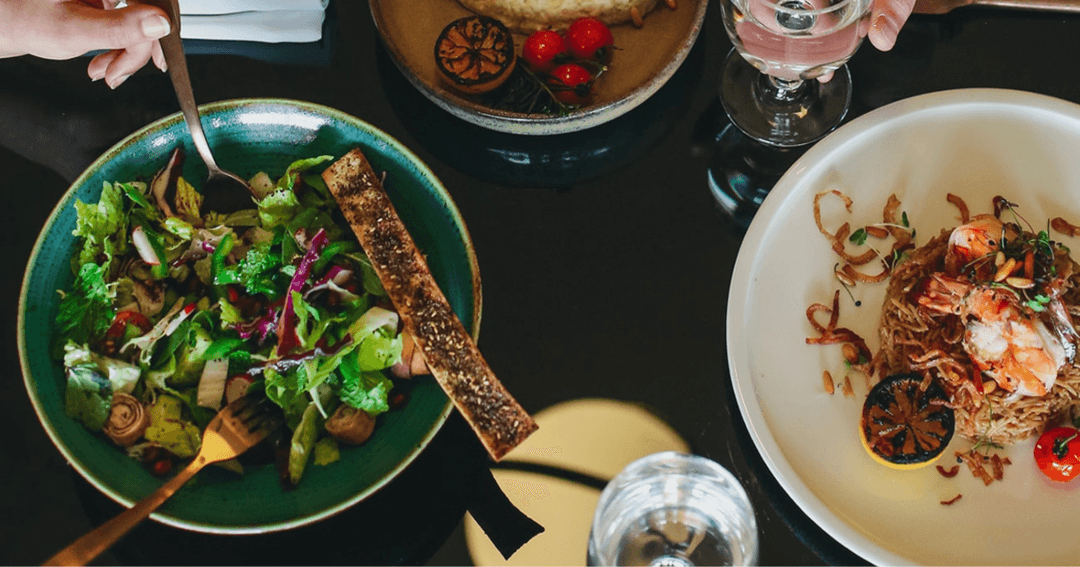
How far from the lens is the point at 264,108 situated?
4.72 ft

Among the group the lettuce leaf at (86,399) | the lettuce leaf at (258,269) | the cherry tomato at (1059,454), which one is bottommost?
the cherry tomato at (1059,454)

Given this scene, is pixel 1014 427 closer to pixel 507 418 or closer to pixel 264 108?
pixel 507 418

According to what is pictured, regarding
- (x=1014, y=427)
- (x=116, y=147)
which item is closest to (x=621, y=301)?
(x=1014, y=427)

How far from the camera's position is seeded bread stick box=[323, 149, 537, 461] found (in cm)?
127

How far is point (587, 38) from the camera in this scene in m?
1.52

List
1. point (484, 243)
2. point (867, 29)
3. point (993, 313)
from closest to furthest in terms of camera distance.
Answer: point (993, 313) < point (867, 29) < point (484, 243)

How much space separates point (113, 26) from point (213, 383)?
2.10 ft

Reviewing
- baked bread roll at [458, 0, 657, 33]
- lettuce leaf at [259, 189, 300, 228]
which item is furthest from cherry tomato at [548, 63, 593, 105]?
lettuce leaf at [259, 189, 300, 228]

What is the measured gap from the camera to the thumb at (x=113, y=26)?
4.27ft

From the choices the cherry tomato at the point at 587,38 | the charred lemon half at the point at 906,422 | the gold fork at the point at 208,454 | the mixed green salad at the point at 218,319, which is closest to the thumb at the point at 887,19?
the cherry tomato at the point at 587,38

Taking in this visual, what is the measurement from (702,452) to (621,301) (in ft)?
1.02

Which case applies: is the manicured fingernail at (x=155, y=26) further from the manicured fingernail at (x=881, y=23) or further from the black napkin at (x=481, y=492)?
the manicured fingernail at (x=881, y=23)

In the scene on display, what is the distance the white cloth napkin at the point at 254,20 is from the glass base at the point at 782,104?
0.89 m

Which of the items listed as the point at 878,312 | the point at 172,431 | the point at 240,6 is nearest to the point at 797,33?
the point at 878,312
